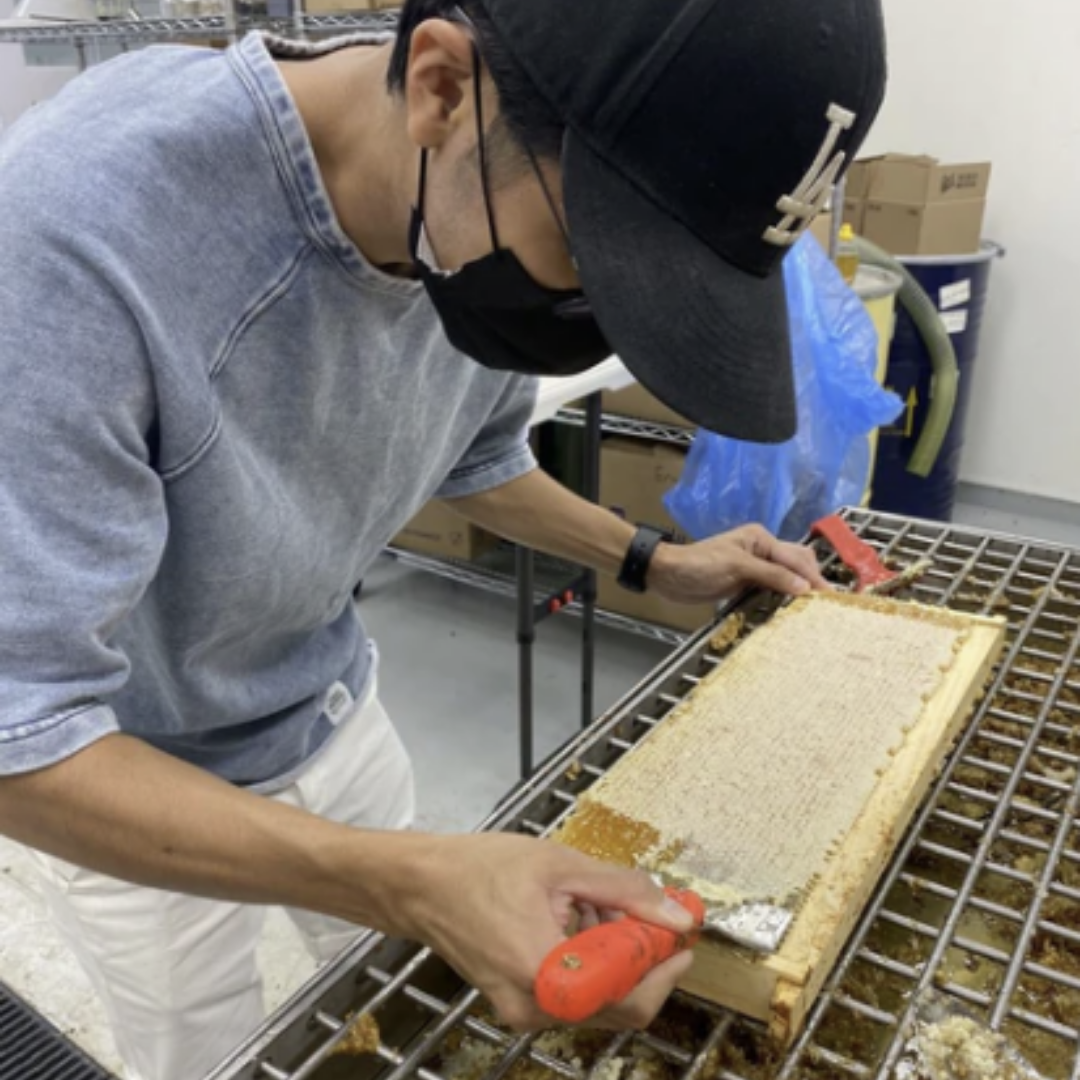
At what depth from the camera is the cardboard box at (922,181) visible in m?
2.82

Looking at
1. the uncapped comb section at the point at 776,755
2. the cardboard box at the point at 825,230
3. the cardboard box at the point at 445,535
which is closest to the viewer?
the uncapped comb section at the point at 776,755

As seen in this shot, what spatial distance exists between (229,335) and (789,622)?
2.18ft

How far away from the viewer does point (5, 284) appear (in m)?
0.61

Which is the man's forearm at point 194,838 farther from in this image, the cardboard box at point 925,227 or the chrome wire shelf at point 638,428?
the cardboard box at point 925,227

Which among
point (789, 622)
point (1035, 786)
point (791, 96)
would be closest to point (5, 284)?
point (791, 96)

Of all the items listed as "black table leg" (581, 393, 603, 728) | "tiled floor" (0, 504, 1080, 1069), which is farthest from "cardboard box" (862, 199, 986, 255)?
"black table leg" (581, 393, 603, 728)

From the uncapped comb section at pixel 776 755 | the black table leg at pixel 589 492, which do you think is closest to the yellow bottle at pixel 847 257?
the black table leg at pixel 589 492

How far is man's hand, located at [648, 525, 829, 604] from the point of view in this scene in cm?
122

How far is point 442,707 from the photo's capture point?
105 inches

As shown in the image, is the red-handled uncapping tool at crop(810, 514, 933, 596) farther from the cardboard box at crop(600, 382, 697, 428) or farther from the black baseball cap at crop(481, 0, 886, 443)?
the cardboard box at crop(600, 382, 697, 428)

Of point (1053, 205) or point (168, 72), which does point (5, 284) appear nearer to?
point (168, 72)

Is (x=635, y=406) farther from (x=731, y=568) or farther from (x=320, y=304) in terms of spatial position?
(x=320, y=304)

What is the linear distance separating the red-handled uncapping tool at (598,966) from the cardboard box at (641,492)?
1.93 m

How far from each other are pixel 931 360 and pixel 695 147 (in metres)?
2.51
